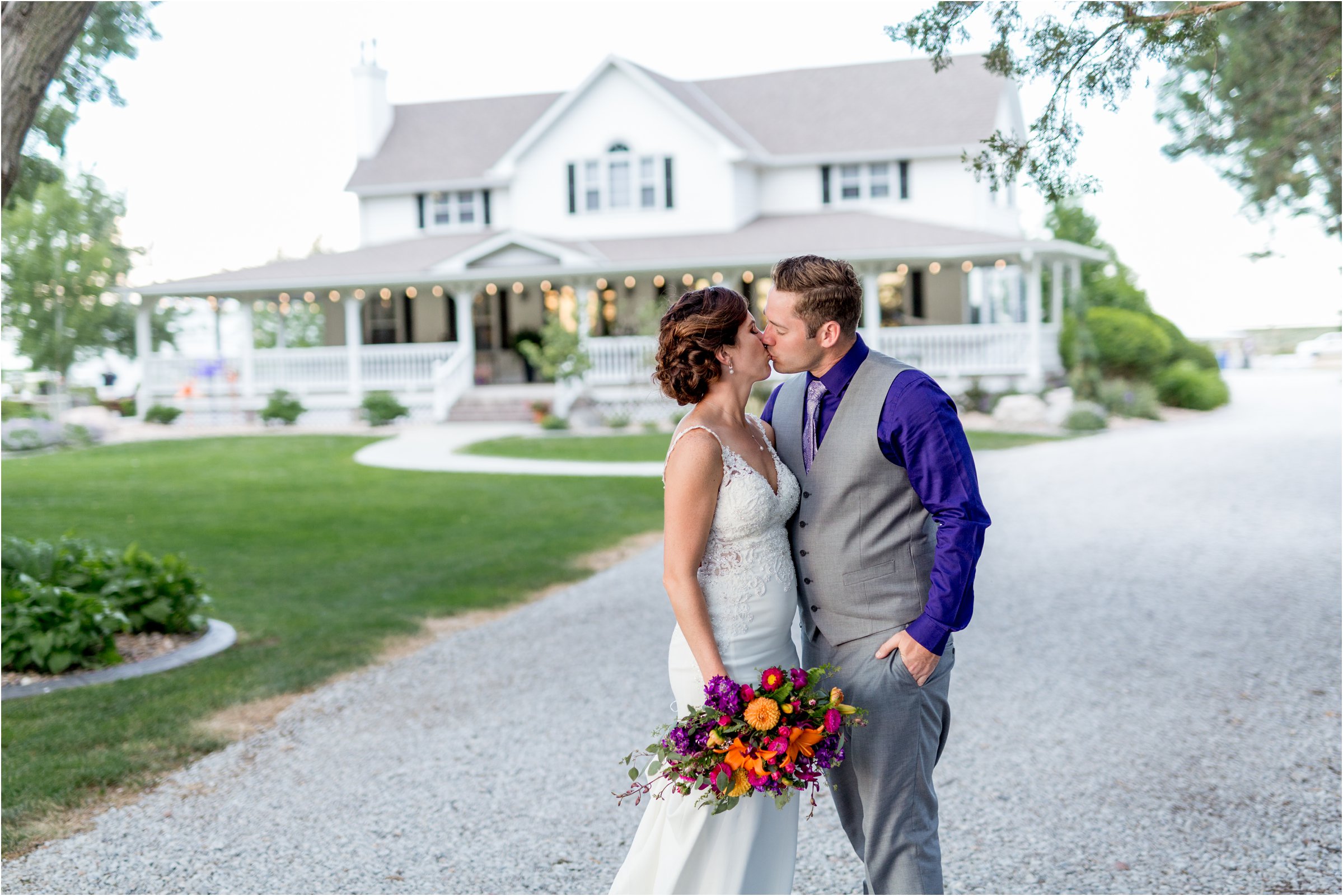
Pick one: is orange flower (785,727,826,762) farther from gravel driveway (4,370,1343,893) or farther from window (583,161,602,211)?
window (583,161,602,211)

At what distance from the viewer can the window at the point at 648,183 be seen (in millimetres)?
27594

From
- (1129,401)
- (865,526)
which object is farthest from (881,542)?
(1129,401)

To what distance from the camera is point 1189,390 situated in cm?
2617

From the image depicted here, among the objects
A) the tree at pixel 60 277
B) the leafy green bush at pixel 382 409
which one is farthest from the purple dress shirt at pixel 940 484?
the tree at pixel 60 277

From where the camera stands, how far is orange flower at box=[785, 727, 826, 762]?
2.82 meters

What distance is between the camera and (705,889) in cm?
313

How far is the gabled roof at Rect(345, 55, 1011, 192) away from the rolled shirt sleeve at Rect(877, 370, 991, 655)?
78.4 feet

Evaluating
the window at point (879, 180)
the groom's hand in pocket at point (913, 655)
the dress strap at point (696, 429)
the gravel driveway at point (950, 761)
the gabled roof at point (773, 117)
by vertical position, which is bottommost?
the gravel driveway at point (950, 761)

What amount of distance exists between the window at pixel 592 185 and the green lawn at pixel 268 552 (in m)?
10.4

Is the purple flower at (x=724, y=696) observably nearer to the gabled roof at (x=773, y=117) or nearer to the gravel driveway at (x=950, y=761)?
the gravel driveway at (x=950, y=761)

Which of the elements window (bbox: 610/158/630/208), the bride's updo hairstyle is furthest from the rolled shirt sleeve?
window (bbox: 610/158/630/208)

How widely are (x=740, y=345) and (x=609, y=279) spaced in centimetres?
2512

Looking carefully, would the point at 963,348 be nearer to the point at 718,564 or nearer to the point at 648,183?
the point at 648,183

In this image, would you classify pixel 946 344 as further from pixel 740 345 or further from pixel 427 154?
pixel 740 345
